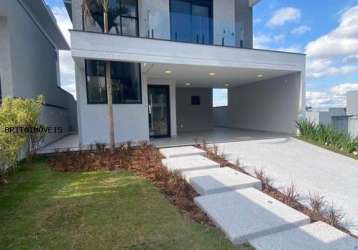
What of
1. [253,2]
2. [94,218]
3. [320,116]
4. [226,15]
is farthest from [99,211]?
[253,2]

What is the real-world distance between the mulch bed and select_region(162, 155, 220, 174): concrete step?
8.4 inches

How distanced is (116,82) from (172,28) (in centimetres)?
304

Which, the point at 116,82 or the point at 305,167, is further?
the point at 116,82

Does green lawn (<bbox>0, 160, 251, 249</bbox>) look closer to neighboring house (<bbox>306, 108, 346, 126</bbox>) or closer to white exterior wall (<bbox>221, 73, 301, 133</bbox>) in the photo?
neighboring house (<bbox>306, 108, 346, 126</bbox>)

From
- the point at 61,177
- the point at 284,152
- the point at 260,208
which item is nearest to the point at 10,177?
the point at 61,177

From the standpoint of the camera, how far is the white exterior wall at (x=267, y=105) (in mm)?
11031

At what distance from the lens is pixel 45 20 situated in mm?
11562

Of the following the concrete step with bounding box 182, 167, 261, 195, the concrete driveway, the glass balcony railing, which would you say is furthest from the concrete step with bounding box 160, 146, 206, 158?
the glass balcony railing

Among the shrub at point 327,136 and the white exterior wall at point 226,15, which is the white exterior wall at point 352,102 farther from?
the white exterior wall at point 226,15

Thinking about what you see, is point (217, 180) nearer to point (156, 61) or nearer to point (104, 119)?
point (156, 61)

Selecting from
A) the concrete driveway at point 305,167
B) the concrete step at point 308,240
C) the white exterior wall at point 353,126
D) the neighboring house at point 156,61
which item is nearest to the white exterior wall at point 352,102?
the white exterior wall at point 353,126

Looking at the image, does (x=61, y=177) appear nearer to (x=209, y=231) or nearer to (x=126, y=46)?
(x=209, y=231)

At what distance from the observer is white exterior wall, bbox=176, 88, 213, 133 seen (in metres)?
15.3

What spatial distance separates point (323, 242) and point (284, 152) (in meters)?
5.34
